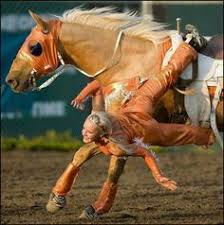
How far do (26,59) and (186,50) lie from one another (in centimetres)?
113

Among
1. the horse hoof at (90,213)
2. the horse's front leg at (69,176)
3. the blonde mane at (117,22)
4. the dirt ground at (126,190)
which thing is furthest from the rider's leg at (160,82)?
the dirt ground at (126,190)

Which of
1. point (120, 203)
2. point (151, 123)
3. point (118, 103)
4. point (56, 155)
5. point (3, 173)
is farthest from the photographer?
point (56, 155)

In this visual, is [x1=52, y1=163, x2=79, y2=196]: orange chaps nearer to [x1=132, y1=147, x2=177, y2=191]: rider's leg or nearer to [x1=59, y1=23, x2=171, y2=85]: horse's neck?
[x1=59, y1=23, x2=171, y2=85]: horse's neck

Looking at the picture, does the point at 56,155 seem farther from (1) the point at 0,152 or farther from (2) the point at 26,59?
(2) the point at 26,59

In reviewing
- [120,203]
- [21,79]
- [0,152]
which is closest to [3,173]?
[0,152]

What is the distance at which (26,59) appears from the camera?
7.19m

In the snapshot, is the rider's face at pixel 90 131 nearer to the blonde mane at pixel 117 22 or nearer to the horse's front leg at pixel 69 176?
the horse's front leg at pixel 69 176

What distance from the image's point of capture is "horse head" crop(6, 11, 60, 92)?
281 inches

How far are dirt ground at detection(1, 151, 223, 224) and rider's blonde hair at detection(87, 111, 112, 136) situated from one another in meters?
2.28

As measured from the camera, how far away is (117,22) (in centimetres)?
725

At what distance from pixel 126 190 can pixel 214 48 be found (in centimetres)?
320

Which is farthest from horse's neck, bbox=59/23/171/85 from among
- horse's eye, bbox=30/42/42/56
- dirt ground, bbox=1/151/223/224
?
dirt ground, bbox=1/151/223/224

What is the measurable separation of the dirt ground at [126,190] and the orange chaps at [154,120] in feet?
5.64

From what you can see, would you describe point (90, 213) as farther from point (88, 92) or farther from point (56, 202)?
point (88, 92)
